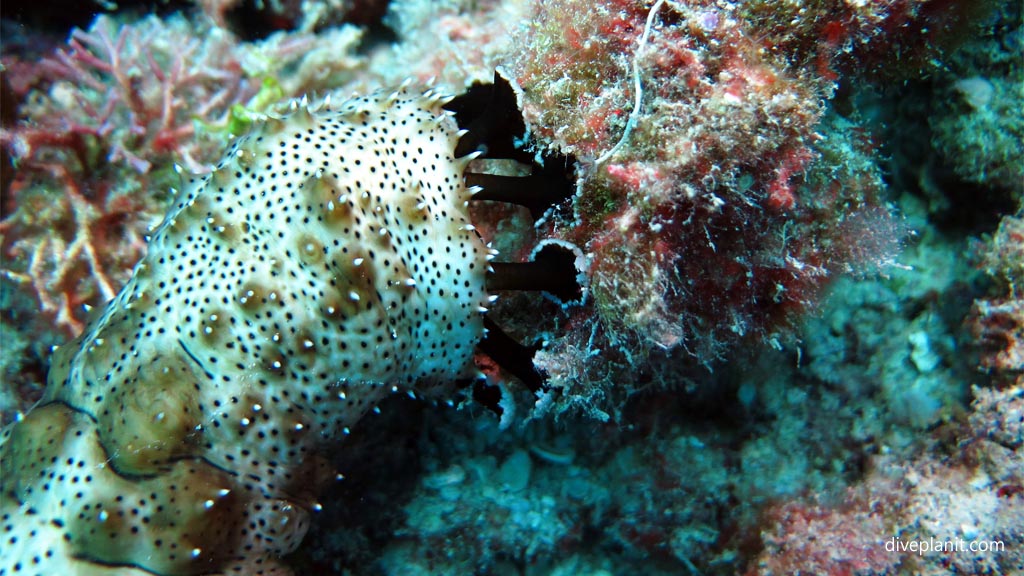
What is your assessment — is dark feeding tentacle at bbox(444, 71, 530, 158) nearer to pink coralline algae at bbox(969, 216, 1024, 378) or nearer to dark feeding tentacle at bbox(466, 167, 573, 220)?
dark feeding tentacle at bbox(466, 167, 573, 220)

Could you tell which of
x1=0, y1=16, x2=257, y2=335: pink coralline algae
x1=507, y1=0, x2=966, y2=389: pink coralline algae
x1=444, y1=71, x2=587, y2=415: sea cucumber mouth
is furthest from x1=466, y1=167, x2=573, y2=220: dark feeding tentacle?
x1=0, y1=16, x2=257, y2=335: pink coralline algae

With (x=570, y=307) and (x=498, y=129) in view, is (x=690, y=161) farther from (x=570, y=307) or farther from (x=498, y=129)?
(x=498, y=129)

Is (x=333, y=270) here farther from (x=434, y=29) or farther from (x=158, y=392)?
(x=434, y=29)

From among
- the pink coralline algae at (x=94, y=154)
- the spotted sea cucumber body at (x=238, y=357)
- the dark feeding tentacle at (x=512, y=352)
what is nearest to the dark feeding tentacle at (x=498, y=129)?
the spotted sea cucumber body at (x=238, y=357)

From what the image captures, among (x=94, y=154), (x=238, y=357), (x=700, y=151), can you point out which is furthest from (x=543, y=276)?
(x=94, y=154)

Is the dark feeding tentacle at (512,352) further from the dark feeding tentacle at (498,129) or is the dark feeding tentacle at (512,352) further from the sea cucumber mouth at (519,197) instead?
the dark feeding tentacle at (498,129)
